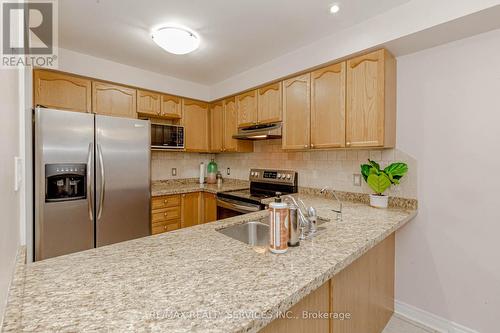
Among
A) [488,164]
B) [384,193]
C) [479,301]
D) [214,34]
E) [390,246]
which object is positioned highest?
[214,34]

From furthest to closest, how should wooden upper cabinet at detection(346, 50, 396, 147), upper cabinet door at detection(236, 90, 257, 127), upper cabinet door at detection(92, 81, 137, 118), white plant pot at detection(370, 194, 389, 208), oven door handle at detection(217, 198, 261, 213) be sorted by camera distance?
upper cabinet door at detection(236, 90, 257, 127) < upper cabinet door at detection(92, 81, 137, 118) < oven door handle at detection(217, 198, 261, 213) < white plant pot at detection(370, 194, 389, 208) < wooden upper cabinet at detection(346, 50, 396, 147)

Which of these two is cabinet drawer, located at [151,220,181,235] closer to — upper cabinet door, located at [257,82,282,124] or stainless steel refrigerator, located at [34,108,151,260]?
stainless steel refrigerator, located at [34,108,151,260]

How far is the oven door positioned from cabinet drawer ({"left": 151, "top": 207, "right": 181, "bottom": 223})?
53cm

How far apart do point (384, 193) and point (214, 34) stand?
210 cm

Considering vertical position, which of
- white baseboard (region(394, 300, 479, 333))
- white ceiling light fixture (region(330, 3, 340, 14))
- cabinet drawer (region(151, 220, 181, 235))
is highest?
white ceiling light fixture (region(330, 3, 340, 14))

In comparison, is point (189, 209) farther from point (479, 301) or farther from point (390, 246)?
point (479, 301)

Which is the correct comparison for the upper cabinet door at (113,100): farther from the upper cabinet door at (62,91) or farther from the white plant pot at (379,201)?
the white plant pot at (379,201)

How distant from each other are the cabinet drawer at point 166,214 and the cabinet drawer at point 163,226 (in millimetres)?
49

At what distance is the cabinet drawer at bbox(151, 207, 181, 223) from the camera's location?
278 centimetres

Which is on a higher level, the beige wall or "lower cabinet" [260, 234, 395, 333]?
the beige wall

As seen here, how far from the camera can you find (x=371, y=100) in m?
1.93

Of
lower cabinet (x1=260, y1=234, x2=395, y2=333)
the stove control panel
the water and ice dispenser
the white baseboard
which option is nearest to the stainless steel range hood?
the stove control panel

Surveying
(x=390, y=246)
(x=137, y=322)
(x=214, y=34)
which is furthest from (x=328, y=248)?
(x=214, y=34)

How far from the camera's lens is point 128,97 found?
9.40 feet
